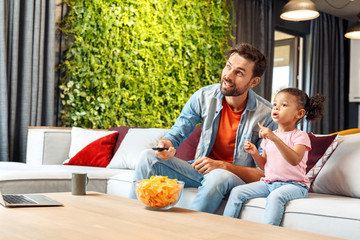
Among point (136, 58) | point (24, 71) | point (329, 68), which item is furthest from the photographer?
point (329, 68)

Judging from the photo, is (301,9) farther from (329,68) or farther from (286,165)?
(329,68)

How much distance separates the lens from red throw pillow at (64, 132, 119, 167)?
3.10 m

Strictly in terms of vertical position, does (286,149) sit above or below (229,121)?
below

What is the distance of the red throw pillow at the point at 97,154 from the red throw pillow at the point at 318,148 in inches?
60.8

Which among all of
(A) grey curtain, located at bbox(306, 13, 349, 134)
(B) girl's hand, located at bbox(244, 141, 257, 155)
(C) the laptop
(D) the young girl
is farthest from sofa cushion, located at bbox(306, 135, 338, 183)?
(A) grey curtain, located at bbox(306, 13, 349, 134)

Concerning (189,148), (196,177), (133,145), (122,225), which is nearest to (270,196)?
(196,177)

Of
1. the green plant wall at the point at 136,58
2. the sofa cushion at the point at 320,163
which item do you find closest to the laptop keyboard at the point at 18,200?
the sofa cushion at the point at 320,163

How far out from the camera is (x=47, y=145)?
3180 millimetres

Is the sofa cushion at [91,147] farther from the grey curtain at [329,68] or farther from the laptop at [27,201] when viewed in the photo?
the grey curtain at [329,68]

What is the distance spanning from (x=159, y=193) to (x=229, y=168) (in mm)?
638

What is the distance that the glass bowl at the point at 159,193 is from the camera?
57.7 inches

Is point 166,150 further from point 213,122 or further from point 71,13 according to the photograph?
point 71,13

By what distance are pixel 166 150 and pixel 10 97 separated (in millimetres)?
1988

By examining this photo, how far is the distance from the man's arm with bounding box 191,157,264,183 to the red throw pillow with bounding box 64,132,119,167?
1319 mm
